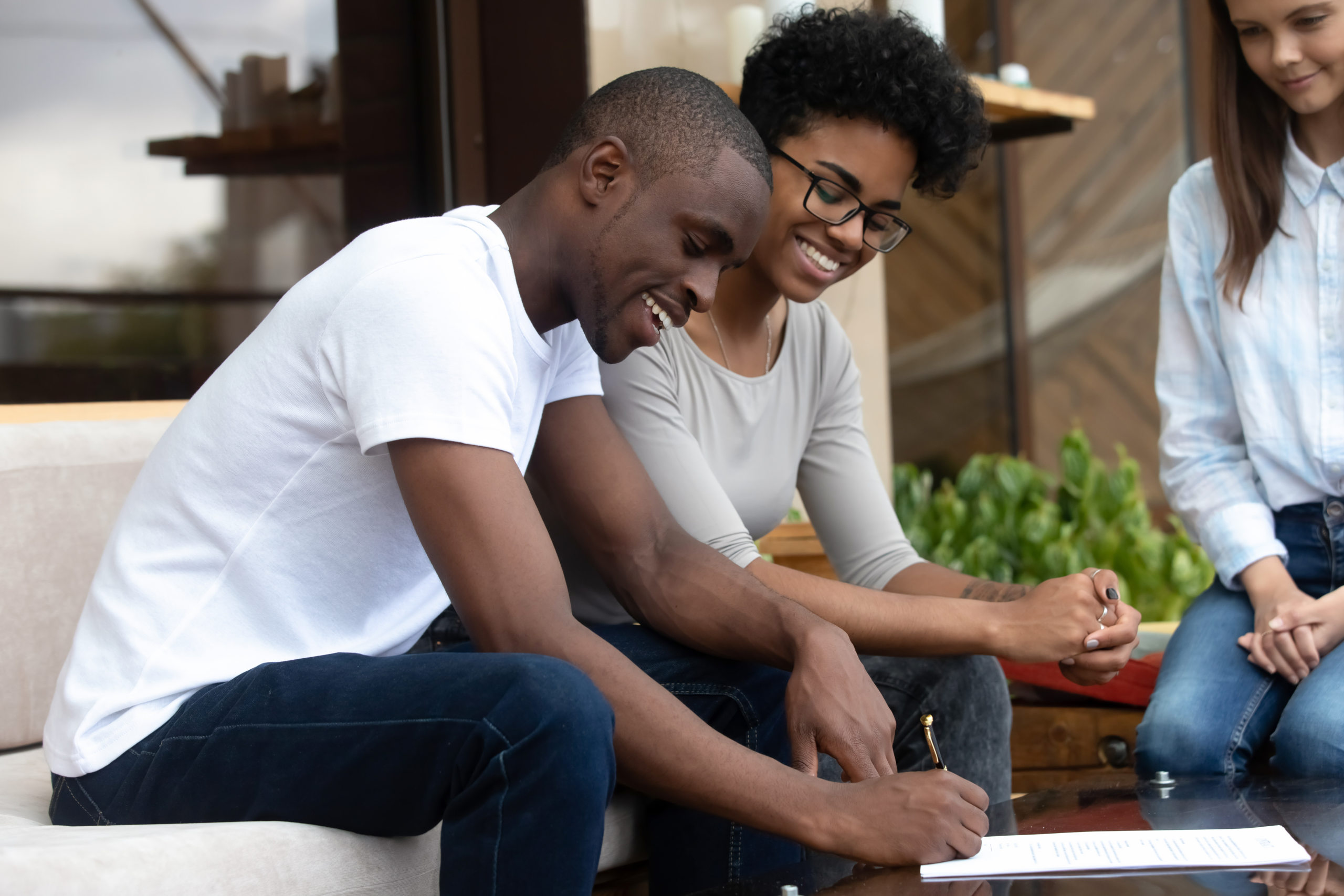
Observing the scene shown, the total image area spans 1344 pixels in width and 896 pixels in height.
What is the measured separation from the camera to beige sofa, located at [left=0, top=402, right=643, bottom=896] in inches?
40.7

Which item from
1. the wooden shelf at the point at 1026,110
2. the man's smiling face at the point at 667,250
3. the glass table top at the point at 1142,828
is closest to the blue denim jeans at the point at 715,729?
the glass table top at the point at 1142,828

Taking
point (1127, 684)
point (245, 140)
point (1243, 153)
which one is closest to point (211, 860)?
point (1127, 684)

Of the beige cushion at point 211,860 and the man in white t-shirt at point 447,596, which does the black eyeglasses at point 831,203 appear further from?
the beige cushion at point 211,860

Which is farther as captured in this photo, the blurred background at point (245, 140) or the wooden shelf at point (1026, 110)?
the wooden shelf at point (1026, 110)

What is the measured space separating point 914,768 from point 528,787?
0.76 metres

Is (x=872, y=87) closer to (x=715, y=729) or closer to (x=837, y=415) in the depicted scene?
(x=837, y=415)

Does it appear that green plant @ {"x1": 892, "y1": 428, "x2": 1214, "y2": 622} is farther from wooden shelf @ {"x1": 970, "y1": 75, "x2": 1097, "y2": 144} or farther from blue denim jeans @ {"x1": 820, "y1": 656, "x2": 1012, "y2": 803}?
blue denim jeans @ {"x1": 820, "y1": 656, "x2": 1012, "y2": 803}

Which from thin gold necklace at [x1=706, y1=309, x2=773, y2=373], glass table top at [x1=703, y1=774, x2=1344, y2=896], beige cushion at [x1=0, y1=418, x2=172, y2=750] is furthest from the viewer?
thin gold necklace at [x1=706, y1=309, x2=773, y2=373]

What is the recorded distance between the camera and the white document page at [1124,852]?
106 cm

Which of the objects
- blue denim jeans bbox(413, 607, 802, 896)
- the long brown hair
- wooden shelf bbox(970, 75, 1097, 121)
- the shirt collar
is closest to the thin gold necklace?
blue denim jeans bbox(413, 607, 802, 896)

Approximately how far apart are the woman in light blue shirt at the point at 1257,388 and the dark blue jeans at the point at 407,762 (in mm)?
953

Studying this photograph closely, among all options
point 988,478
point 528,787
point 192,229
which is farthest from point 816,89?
point 988,478

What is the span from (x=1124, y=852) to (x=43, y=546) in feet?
4.48

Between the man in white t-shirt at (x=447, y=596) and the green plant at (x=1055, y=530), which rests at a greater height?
the man in white t-shirt at (x=447, y=596)
